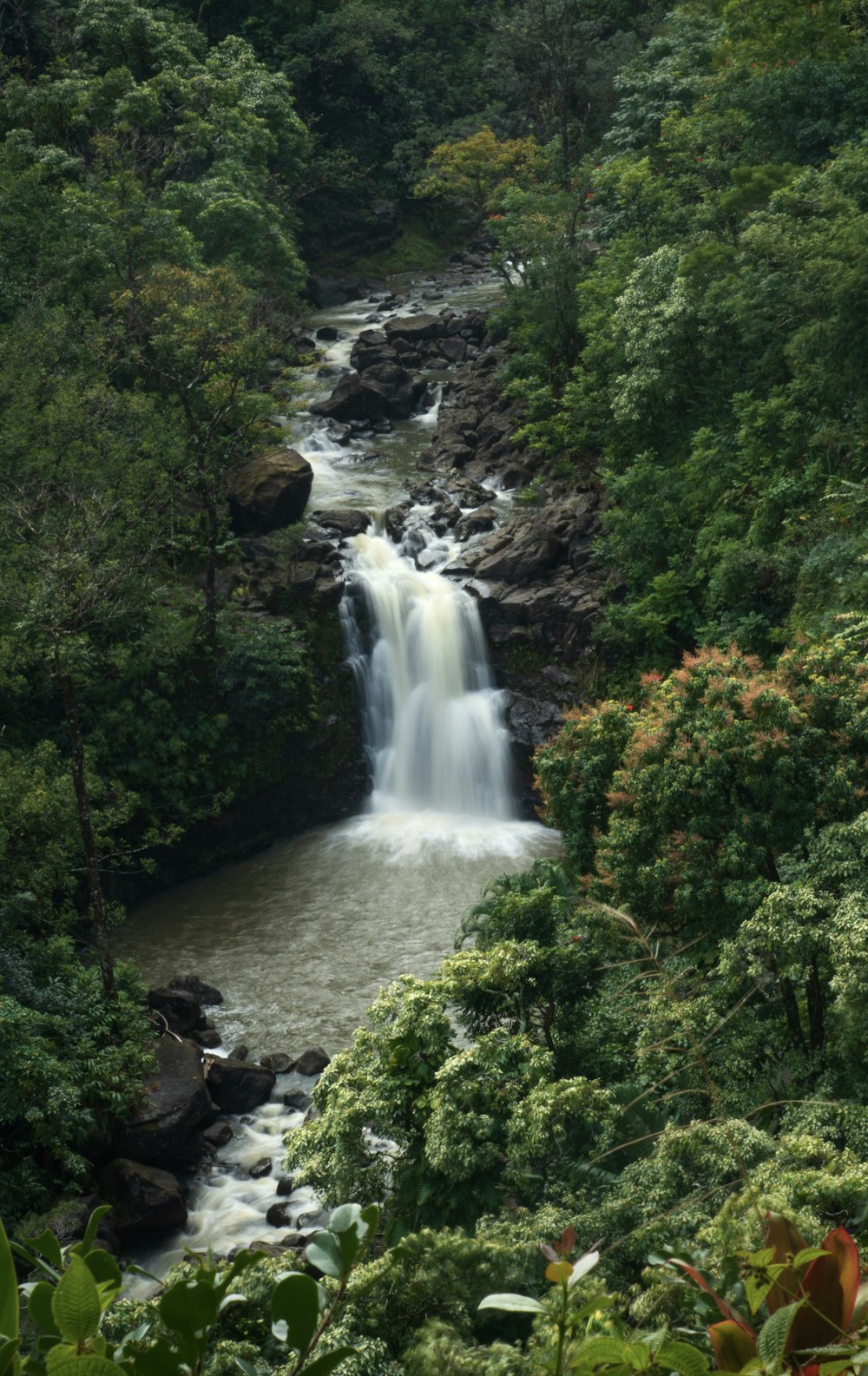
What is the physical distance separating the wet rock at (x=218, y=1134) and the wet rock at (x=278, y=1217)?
1.53m

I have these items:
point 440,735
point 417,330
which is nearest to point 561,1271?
point 440,735

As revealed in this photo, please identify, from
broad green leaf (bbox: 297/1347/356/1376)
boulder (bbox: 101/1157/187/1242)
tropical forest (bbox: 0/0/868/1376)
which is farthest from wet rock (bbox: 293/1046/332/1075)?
broad green leaf (bbox: 297/1347/356/1376)

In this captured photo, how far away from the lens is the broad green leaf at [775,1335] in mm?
2043

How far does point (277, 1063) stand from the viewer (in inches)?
583

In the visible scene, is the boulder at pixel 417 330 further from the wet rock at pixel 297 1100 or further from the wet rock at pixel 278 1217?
the wet rock at pixel 278 1217

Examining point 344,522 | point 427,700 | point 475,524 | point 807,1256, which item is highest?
point 344,522

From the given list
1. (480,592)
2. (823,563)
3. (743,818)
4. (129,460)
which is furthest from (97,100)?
(743,818)

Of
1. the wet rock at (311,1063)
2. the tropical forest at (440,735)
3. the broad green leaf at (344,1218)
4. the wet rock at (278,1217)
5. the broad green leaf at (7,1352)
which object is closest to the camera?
the broad green leaf at (7,1352)

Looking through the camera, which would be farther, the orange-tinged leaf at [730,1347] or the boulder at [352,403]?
the boulder at [352,403]

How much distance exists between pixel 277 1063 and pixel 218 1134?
4.46 feet

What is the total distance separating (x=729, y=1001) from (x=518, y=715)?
12.9m

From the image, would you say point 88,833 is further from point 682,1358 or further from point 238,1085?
point 682,1358

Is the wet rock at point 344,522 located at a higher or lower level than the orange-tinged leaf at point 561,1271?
higher

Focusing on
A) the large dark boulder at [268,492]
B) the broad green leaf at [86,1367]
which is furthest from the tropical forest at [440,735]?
the large dark boulder at [268,492]
